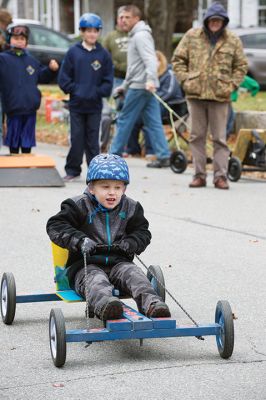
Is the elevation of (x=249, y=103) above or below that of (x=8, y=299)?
below

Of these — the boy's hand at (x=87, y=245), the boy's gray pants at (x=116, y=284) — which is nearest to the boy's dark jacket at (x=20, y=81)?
the boy's gray pants at (x=116, y=284)

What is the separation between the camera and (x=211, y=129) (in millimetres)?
12414

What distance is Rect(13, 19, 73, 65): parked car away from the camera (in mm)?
30891

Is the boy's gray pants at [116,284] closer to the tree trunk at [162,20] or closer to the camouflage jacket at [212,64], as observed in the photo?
the camouflage jacket at [212,64]

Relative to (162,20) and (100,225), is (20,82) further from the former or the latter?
(162,20)

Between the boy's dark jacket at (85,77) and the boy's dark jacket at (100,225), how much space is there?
21.6ft

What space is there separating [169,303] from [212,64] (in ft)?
18.4

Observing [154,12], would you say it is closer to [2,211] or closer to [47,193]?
[47,193]

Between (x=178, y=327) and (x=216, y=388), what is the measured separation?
53cm

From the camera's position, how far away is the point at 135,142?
53.7 feet

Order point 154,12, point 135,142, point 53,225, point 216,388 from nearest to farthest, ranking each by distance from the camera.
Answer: point 216,388, point 53,225, point 135,142, point 154,12

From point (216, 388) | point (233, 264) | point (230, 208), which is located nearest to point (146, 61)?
point (230, 208)

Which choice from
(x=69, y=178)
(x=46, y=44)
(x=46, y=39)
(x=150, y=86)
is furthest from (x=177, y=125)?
(x=46, y=39)

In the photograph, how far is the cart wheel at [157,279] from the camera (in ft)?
20.7
